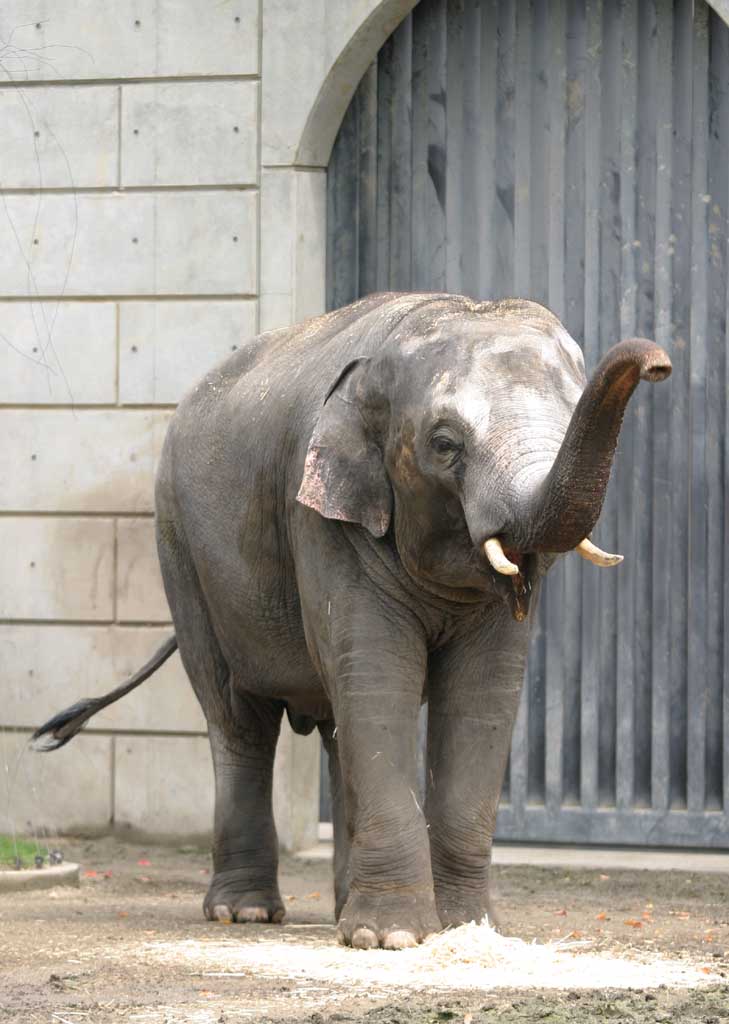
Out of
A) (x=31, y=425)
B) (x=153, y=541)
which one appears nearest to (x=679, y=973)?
(x=153, y=541)

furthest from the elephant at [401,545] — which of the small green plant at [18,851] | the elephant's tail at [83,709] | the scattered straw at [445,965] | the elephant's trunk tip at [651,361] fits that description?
the small green plant at [18,851]

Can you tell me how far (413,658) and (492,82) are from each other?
4.60 metres

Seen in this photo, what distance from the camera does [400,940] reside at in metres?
6.81

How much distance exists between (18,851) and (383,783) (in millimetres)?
3583

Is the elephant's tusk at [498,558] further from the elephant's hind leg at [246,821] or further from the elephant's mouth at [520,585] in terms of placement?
the elephant's hind leg at [246,821]

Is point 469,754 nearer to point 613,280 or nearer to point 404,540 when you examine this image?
point 404,540

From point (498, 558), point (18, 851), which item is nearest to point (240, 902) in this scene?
point (18, 851)

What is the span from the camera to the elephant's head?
5.98m

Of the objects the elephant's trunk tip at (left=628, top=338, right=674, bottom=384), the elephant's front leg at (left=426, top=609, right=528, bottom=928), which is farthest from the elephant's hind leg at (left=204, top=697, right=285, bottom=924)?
the elephant's trunk tip at (left=628, top=338, right=674, bottom=384)

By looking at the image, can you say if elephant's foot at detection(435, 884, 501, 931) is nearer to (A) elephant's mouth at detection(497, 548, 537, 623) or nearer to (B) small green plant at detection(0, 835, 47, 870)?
(A) elephant's mouth at detection(497, 548, 537, 623)

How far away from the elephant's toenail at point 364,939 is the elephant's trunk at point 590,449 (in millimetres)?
1447

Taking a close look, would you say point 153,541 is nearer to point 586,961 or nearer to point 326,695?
point 326,695

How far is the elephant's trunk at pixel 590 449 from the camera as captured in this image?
18.7ft

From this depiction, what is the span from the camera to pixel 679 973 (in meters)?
6.52
